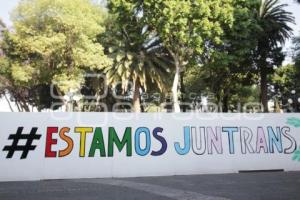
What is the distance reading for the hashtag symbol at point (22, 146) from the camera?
Result: 39.7 ft

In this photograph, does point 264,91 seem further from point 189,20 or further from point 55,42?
point 55,42

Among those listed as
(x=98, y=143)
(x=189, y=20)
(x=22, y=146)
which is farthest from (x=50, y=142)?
(x=189, y=20)

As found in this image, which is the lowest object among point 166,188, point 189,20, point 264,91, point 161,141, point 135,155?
point 166,188

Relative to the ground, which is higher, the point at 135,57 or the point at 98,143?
the point at 135,57

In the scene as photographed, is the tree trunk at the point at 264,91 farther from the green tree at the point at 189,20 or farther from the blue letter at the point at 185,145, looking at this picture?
the blue letter at the point at 185,145

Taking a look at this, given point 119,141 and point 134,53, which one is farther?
point 134,53

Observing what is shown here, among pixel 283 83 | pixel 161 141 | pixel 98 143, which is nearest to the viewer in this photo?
pixel 98 143

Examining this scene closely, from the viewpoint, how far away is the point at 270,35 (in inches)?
1439

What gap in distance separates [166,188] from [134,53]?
2490cm

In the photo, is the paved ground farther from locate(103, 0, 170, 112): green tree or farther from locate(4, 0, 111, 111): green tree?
locate(103, 0, 170, 112): green tree

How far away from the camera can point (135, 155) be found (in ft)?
43.5

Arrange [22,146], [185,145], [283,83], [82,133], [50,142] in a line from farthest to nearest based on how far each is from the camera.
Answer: [283,83], [185,145], [82,133], [50,142], [22,146]

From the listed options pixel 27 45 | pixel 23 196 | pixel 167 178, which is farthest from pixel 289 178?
pixel 27 45

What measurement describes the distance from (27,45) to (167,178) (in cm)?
2199
